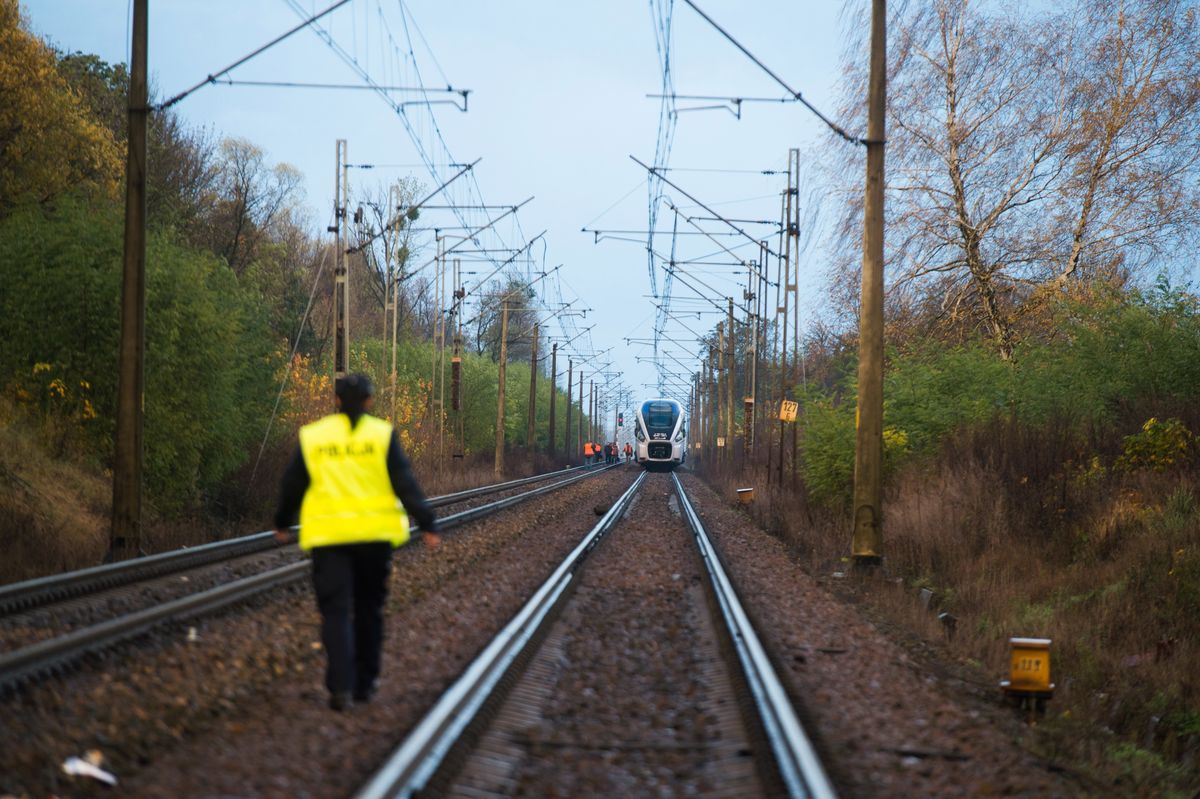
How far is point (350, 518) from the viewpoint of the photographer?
7391mm

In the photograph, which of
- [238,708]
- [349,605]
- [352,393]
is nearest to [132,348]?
[352,393]

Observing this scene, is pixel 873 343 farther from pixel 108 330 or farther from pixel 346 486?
pixel 108 330

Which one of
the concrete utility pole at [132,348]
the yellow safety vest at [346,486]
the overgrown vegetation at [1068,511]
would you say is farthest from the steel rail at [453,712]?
the concrete utility pole at [132,348]

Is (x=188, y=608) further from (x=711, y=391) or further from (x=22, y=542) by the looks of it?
(x=711, y=391)

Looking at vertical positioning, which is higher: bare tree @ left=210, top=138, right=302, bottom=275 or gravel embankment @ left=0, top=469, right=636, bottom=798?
bare tree @ left=210, top=138, right=302, bottom=275

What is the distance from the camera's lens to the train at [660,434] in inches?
2790

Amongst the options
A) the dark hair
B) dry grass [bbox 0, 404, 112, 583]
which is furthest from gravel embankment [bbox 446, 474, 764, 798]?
dry grass [bbox 0, 404, 112, 583]

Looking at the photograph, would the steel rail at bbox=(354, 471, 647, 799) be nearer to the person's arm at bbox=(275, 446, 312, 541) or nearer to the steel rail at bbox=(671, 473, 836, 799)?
the person's arm at bbox=(275, 446, 312, 541)

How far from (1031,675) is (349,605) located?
4846 mm

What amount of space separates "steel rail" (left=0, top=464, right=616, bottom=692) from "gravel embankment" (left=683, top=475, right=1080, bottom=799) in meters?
4.83

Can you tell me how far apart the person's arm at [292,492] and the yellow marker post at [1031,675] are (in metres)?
5.08

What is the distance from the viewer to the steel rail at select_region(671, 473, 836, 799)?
5.93 meters

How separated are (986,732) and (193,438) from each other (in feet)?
56.7

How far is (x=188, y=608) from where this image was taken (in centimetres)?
1095
